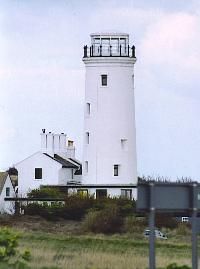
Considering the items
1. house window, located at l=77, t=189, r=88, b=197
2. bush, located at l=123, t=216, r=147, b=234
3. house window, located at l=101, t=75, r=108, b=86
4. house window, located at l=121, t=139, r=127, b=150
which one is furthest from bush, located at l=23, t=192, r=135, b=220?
house window, located at l=101, t=75, r=108, b=86

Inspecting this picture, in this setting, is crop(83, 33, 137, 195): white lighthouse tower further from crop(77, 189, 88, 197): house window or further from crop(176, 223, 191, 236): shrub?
crop(176, 223, 191, 236): shrub

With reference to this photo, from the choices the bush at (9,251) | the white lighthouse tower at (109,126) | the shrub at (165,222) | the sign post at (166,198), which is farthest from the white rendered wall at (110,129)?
the sign post at (166,198)

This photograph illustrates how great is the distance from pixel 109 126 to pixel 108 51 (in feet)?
16.0

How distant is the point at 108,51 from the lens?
69.1 meters

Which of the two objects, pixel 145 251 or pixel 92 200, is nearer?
pixel 145 251

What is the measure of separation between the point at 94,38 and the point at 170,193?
5368 cm

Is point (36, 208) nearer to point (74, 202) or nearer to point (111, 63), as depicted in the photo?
point (74, 202)

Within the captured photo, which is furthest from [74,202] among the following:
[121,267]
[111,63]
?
[121,267]

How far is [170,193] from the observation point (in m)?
17.2

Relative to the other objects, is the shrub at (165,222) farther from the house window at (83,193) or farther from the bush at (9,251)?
the bush at (9,251)

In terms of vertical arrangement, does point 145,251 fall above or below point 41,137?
below

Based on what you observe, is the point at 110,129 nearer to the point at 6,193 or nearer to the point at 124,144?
the point at 124,144

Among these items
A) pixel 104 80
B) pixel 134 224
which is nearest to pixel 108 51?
pixel 104 80

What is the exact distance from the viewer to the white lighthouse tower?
67000 mm
